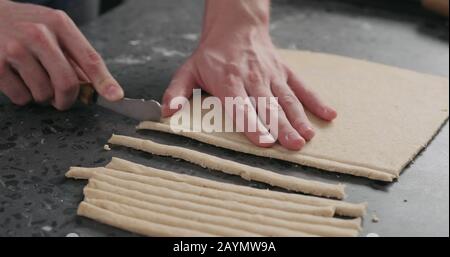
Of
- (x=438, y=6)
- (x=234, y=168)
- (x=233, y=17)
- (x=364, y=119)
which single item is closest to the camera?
(x=234, y=168)

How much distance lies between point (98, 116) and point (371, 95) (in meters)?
0.71

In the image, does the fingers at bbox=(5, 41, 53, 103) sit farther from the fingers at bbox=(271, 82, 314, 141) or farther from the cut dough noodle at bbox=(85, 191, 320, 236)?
the fingers at bbox=(271, 82, 314, 141)

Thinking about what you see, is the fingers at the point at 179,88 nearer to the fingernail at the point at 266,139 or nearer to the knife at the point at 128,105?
the knife at the point at 128,105

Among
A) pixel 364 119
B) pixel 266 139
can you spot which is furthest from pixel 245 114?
pixel 364 119

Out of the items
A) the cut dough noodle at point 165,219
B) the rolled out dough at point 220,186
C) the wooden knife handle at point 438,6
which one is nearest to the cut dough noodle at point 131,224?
the cut dough noodle at point 165,219

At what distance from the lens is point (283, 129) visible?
4.21 ft

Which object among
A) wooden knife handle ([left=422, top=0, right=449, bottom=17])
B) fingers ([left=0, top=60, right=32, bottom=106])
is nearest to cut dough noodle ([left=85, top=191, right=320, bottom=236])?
fingers ([left=0, top=60, right=32, bottom=106])

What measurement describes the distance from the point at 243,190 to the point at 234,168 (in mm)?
90

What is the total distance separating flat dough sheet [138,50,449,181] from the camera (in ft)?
4.06

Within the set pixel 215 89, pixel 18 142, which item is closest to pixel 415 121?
pixel 215 89

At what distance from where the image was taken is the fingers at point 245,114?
127 centimetres

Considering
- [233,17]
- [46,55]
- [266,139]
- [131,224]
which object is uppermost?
[233,17]

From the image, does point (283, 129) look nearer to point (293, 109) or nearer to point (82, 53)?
point (293, 109)

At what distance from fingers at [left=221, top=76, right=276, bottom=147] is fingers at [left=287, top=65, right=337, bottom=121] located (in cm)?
14
